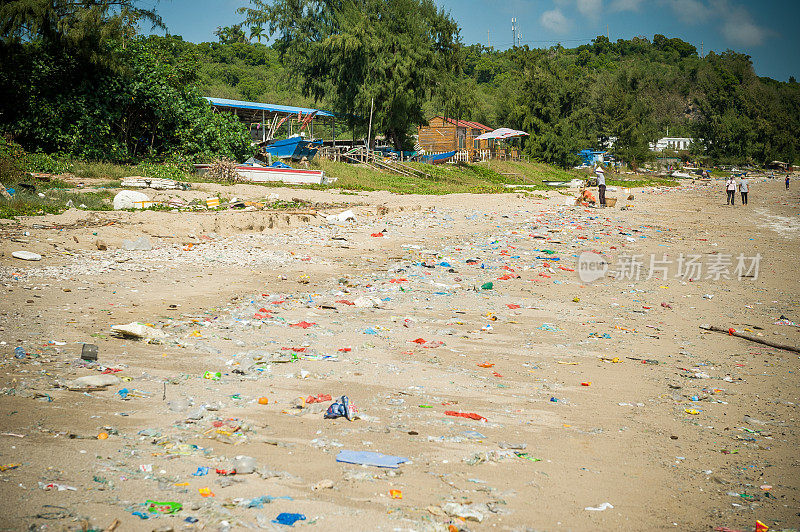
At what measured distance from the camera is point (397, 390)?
437 centimetres

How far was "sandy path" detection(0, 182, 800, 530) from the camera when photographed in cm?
286

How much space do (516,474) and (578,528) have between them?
19.2 inches

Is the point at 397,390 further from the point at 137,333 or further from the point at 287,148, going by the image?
the point at 287,148

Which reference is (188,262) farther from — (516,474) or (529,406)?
(516,474)

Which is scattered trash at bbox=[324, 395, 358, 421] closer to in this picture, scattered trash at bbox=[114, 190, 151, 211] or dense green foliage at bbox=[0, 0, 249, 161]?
scattered trash at bbox=[114, 190, 151, 211]

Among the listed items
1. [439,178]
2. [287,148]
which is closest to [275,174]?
[287,148]

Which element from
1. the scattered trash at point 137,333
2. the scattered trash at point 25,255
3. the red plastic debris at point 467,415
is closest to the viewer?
the red plastic debris at point 467,415

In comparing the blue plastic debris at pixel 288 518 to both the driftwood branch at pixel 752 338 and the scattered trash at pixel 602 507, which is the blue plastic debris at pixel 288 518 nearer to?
the scattered trash at pixel 602 507

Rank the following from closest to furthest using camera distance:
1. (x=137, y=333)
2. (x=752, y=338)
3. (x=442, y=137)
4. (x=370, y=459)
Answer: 1. (x=370, y=459)
2. (x=137, y=333)
3. (x=752, y=338)
4. (x=442, y=137)

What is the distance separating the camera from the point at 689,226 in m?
16.4

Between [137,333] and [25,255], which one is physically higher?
[25,255]

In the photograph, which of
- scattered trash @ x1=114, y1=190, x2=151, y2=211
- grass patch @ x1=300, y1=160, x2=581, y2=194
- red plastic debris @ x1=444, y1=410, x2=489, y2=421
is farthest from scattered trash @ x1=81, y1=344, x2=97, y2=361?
grass patch @ x1=300, y1=160, x2=581, y2=194

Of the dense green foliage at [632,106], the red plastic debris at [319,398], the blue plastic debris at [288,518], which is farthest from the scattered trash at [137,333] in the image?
the dense green foliage at [632,106]

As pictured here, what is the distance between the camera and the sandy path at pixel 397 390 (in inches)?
113
